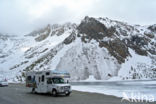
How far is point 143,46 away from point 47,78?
7391 centimetres

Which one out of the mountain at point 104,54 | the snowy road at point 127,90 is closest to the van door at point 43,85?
the snowy road at point 127,90

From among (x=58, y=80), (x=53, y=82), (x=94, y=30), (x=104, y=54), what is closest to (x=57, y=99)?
(x=53, y=82)

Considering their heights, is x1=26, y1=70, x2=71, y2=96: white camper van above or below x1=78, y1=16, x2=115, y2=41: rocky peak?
below

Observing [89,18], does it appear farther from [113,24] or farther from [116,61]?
[116,61]

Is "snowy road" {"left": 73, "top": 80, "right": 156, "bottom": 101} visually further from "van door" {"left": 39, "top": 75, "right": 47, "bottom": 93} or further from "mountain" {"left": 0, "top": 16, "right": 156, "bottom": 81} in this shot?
"mountain" {"left": 0, "top": 16, "right": 156, "bottom": 81}

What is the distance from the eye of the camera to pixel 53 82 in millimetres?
22844

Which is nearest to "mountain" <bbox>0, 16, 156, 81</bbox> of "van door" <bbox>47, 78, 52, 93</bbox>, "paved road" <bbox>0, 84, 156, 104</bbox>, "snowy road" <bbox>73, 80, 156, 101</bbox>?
"snowy road" <bbox>73, 80, 156, 101</bbox>

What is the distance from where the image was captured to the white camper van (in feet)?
73.4

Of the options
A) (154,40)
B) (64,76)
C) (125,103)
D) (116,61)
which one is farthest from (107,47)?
(125,103)

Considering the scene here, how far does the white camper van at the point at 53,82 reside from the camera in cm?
2238

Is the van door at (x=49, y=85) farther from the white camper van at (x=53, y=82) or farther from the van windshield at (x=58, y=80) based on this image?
the van windshield at (x=58, y=80)

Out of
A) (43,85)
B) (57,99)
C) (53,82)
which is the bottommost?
(57,99)

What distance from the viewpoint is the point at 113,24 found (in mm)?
96938

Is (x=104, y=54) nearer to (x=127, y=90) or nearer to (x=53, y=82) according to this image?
(x=127, y=90)
